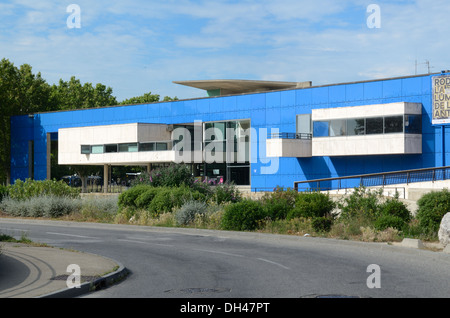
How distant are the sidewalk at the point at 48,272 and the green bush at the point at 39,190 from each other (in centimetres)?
1960

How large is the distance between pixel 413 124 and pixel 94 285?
3911cm

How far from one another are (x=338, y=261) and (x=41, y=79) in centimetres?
8279

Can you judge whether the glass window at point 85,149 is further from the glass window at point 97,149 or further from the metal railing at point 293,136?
the metal railing at point 293,136

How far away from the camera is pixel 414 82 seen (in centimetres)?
4691

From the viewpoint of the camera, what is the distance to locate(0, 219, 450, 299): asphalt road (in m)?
10.5

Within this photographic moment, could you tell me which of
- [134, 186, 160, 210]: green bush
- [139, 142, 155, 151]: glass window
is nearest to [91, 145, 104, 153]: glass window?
[139, 142, 155, 151]: glass window

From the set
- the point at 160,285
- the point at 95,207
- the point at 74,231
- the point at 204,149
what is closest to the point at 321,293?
the point at 160,285

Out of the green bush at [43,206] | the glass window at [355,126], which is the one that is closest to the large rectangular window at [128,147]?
the glass window at [355,126]

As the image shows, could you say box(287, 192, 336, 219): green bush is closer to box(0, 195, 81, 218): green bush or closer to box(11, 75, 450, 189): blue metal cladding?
box(0, 195, 81, 218): green bush

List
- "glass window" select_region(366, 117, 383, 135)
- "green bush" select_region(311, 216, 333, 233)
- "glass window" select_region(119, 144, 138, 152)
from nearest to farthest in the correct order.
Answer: "green bush" select_region(311, 216, 333, 233) < "glass window" select_region(366, 117, 383, 135) < "glass window" select_region(119, 144, 138, 152)

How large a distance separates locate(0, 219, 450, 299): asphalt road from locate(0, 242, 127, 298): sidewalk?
1.14 ft

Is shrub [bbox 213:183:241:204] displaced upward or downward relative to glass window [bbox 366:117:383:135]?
downward

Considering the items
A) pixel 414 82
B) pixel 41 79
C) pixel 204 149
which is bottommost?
pixel 204 149
